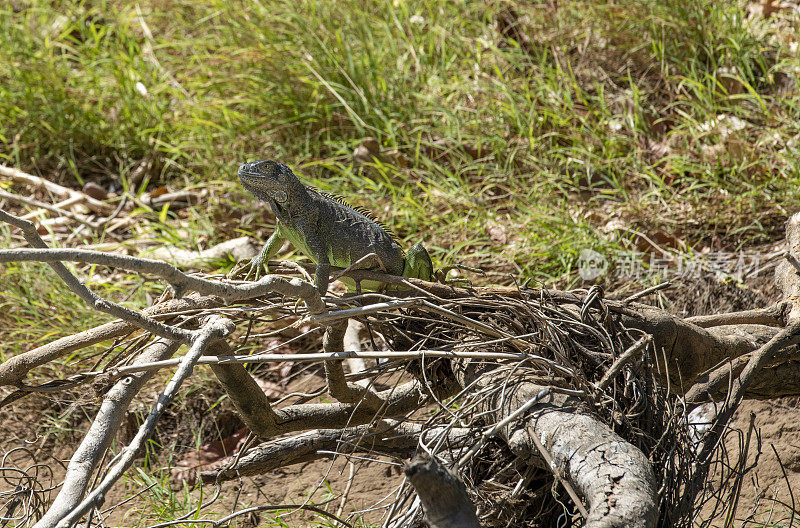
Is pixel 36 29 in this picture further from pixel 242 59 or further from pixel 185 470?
pixel 185 470

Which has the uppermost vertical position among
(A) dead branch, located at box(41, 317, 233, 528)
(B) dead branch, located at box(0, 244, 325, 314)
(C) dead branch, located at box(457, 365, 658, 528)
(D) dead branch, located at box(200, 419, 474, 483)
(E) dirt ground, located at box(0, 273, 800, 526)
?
(B) dead branch, located at box(0, 244, 325, 314)

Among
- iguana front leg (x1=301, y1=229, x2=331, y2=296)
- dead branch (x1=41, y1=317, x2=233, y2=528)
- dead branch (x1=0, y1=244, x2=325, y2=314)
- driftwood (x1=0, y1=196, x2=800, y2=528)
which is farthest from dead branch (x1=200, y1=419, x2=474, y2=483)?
dead branch (x1=0, y1=244, x2=325, y2=314)

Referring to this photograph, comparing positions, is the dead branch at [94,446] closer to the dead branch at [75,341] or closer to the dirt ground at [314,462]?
the dead branch at [75,341]

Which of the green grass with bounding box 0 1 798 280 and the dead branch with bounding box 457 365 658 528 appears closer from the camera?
the dead branch with bounding box 457 365 658 528

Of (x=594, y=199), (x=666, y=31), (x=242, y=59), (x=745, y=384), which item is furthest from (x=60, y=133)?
(x=745, y=384)

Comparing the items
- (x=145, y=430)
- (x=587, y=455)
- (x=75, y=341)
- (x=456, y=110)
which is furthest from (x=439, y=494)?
(x=456, y=110)

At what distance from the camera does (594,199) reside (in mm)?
4625

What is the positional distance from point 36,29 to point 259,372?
149 inches

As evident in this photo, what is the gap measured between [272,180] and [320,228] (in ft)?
0.92

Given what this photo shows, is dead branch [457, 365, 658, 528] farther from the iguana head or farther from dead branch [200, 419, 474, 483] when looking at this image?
the iguana head

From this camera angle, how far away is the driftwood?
5.05ft

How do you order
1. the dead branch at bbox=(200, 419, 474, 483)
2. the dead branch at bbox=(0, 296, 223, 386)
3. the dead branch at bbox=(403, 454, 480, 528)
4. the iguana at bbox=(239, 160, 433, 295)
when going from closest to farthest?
the dead branch at bbox=(403, 454, 480, 528) → the dead branch at bbox=(0, 296, 223, 386) → the dead branch at bbox=(200, 419, 474, 483) → the iguana at bbox=(239, 160, 433, 295)

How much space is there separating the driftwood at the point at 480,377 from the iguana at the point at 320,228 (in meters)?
0.19

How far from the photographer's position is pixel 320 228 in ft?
9.78
